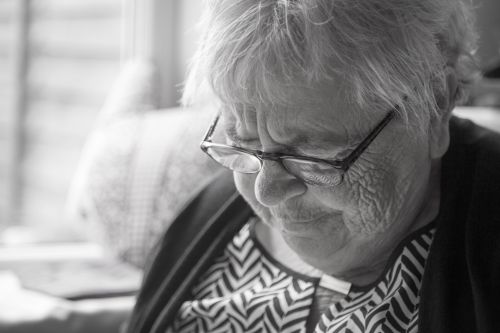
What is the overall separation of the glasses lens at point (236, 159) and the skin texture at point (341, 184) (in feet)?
0.06

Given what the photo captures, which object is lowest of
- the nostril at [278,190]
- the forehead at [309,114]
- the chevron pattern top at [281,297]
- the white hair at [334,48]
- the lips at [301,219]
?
the chevron pattern top at [281,297]

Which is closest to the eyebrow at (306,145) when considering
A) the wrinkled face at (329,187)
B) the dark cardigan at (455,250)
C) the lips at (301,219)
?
the wrinkled face at (329,187)

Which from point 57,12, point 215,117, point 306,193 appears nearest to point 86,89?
point 57,12

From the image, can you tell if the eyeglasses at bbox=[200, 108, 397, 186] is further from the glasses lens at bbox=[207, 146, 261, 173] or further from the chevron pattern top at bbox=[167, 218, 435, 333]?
the chevron pattern top at bbox=[167, 218, 435, 333]

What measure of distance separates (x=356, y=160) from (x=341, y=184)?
0.05 m

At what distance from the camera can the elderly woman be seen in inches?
41.3

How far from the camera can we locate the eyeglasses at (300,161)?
1088 mm

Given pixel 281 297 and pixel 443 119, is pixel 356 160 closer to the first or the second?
pixel 443 119

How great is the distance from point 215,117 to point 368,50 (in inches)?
13.6

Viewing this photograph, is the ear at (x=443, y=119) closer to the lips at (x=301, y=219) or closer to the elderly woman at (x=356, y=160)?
the elderly woman at (x=356, y=160)

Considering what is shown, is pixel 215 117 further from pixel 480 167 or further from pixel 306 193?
pixel 480 167

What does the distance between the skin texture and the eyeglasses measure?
0.01 metres

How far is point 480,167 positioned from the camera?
1.21 meters

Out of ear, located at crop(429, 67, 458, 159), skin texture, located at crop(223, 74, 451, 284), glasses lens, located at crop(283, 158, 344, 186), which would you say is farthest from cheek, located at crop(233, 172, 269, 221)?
ear, located at crop(429, 67, 458, 159)
